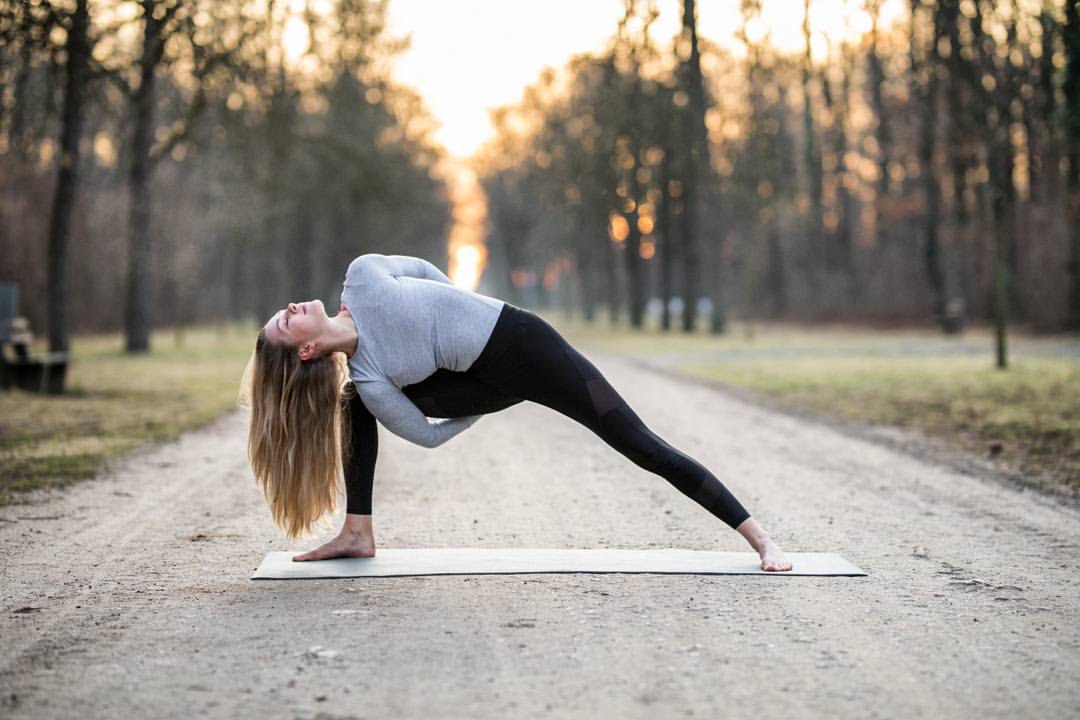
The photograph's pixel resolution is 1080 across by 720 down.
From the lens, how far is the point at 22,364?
17.1 m

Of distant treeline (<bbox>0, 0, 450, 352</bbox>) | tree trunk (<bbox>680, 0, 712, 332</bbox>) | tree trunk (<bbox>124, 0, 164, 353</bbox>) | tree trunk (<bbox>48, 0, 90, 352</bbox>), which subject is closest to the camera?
distant treeline (<bbox>0, 0, 450, 352</bbox>)

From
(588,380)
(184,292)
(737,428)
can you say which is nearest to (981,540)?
(588,380)

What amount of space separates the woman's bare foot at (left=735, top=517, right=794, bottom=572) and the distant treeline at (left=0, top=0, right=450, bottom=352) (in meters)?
11.0

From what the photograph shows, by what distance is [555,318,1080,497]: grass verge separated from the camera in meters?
11.0

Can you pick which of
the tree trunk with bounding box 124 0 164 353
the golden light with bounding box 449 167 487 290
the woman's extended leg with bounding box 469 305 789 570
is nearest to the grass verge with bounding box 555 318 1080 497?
the woman's extended leg with bounding box 469 305 789 570

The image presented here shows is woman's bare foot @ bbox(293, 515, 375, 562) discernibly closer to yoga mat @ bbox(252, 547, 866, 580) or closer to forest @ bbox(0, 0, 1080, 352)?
yoga mat @ bbox(252, 547, 866, 580)

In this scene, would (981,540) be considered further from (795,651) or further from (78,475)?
(78,475)

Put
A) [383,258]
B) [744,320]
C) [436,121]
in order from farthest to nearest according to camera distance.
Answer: [744,320] → [436,121] → [383,258]

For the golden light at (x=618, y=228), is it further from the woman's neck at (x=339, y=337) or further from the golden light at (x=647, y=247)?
the woman's neck at (x=339, y=337)

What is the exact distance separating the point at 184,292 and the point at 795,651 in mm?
44691

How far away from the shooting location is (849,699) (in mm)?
3719

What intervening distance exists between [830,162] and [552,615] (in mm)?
58478

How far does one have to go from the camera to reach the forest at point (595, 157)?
1997cm

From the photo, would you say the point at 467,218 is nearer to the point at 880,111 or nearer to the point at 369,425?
the point at 880,111
